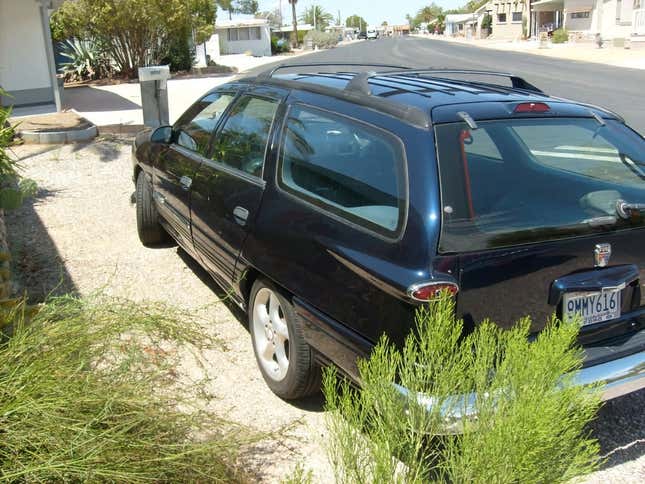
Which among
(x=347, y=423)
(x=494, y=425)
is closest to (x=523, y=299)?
(x=494, y=425)

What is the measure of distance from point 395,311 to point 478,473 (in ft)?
3.07

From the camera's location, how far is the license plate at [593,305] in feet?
10.3

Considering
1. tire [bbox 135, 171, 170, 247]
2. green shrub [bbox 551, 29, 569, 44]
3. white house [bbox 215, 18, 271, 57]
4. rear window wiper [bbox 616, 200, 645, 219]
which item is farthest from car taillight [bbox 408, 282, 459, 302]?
white house [bbox 215, 18, 271, 57]

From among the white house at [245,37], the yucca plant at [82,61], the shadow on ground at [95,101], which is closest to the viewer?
the shadow on ground at [95,101]

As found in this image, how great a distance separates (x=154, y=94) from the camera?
35.3 feet

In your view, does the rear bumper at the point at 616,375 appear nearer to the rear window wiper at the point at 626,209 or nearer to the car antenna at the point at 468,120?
the rear window wiper at the point at 626,209

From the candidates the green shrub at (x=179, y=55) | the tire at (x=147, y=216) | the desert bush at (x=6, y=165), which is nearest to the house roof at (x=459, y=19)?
the green shrub at (x=179, y=55)

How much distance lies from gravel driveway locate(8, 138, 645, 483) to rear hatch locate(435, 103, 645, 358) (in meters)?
0.73

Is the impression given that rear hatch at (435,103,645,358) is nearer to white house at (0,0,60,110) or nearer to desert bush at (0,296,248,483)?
desert bush at (0,296,248,483)

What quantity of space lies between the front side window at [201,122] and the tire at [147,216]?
0.82m

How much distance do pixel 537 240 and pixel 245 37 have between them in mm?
62992

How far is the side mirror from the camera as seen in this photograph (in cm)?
580

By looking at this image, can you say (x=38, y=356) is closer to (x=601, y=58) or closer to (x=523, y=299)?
(x=523, y=299)

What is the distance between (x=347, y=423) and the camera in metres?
2.28
